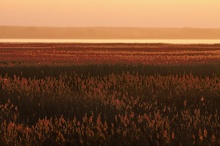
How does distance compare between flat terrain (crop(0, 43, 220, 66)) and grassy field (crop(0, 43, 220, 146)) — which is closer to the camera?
grassy field (crop(0, 43, 220, 146))

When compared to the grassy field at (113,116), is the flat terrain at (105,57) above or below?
below

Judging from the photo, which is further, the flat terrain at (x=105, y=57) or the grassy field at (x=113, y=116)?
the flat terrain at (x=105, y=57)

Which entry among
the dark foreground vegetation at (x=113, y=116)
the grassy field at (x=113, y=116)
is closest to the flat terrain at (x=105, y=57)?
the grassy field at (x=113, y=116)

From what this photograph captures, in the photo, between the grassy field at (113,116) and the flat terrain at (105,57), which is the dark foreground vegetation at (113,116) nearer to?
the grassy field at (113,116)

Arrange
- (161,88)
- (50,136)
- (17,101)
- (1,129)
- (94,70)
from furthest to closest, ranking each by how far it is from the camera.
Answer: (94,70) → (161,88) → (17,101) → (1,129) → (50,136)

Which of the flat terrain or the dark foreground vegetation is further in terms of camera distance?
the flat terrain

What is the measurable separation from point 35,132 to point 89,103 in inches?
139

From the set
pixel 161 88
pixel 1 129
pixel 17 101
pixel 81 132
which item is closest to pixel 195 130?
pixel 81 132

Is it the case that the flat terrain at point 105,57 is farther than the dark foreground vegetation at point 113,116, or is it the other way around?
the flat terrain at point 105,57

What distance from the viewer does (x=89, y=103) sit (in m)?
10.5

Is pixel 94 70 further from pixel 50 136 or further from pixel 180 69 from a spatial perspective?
pixel 50 136

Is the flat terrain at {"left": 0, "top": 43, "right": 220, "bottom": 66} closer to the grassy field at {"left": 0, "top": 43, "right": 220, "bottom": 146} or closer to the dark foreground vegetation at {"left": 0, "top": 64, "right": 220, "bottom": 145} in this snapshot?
the grassy field at {"left": 0, "top": 43, "right": 220, "bottom": 146}

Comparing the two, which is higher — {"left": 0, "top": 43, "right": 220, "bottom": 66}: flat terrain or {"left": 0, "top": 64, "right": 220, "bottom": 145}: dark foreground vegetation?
{"left": 0, "top": 64, "right": 220, "bottom": 145}: dark foreground vegetation

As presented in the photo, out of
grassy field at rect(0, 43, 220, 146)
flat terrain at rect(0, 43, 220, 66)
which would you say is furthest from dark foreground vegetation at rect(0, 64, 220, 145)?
flat terrain at rect(0, 43, 220, 66)
